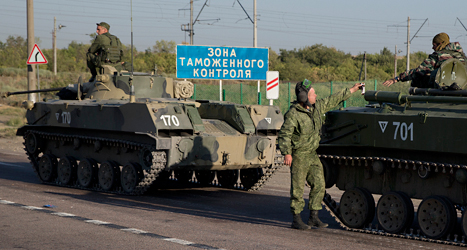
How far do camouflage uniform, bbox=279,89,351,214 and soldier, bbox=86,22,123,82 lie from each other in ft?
25.2

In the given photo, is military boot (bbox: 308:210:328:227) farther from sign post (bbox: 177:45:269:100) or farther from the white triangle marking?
sign post (bbox: 177:45:269:100)

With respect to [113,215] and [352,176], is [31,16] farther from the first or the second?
[352,176]

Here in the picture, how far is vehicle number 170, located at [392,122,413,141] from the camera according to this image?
27.1 feet

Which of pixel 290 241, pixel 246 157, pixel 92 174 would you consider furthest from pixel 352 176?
pixel 92 174

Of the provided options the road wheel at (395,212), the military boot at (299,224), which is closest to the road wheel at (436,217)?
the road wheel at (395,212)

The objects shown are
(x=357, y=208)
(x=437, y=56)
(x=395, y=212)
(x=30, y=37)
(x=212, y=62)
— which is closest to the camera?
(x=395, y=212)

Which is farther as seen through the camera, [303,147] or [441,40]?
[441,40]

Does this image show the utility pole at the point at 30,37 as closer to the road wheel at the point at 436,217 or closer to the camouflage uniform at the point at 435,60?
the camouflage uniform at the point at 435,60

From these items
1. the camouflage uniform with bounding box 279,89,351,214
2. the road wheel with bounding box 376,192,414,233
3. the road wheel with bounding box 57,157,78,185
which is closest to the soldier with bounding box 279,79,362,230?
the camouflage uniform with bounding box 279,89,351,214

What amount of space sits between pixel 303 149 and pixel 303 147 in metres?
0.03

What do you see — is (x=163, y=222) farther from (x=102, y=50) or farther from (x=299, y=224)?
(x=102, y=50)

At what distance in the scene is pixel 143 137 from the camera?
11.9 metres

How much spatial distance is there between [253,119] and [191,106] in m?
1.32

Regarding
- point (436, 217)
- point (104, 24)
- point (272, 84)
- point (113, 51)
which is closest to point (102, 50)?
point (113, 51)
